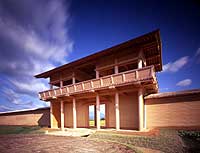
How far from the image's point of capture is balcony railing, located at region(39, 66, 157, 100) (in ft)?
35.9

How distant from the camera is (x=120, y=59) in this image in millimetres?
13344

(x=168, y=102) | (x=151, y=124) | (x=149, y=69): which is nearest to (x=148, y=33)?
(x=149, y=69)

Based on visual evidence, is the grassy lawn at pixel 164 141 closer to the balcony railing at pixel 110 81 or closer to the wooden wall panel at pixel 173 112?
the wooden wall panel at pixel 173 112

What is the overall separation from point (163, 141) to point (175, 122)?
3.98 meters

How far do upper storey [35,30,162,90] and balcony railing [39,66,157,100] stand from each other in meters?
0.95

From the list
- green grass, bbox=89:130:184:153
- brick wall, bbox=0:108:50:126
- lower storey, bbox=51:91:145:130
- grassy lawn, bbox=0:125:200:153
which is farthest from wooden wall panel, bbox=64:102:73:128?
green grass, bbox=89:130:184:153

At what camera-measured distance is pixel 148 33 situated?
10688 millimetres

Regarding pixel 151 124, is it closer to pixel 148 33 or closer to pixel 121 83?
pixel 121 83

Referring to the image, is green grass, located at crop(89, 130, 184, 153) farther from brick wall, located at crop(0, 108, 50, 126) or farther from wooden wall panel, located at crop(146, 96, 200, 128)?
brick wall, located at crop(0, 108, 50, 126)

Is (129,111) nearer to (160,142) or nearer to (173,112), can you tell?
(173,112)

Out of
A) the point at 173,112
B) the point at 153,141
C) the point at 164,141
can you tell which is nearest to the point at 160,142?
the point at 164,141

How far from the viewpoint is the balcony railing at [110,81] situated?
1093cm

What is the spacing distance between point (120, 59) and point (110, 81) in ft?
7.68

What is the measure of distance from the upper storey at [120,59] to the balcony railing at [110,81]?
0.95 m
